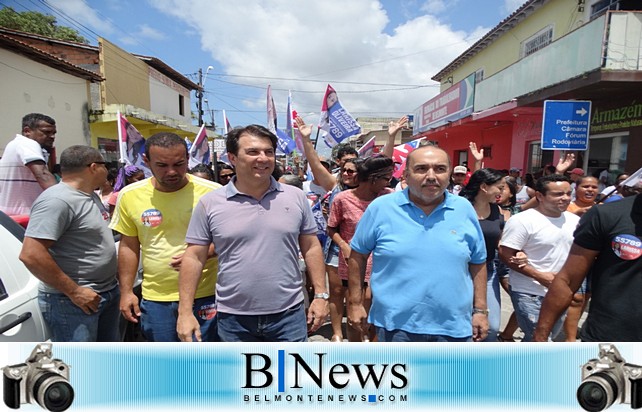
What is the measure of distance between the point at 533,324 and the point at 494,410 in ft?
5.43

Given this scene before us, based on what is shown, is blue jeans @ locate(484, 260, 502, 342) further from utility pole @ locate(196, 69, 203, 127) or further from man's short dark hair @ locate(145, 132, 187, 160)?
utility pole @ locate(196, 69, 203, 127)

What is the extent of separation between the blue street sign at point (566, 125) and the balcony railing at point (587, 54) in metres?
1.83

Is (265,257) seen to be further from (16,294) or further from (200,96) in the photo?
(200,96)

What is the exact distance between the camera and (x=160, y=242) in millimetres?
2381

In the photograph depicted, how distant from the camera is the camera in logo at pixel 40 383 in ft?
5.18

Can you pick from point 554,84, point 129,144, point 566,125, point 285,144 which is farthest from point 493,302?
point 554,84

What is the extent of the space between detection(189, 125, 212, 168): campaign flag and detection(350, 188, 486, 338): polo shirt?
18.8ft

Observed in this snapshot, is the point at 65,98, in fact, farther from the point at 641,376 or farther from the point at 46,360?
the point at 641,376

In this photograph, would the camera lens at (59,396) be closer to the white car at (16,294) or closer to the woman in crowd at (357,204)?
the white car at (16,294)

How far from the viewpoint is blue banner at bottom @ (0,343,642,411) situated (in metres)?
1.61

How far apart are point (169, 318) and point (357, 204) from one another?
182 centimetres

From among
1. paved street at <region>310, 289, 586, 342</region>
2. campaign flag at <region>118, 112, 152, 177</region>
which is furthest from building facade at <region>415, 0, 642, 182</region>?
campaign flag at <region>118, 112, 152, 177</region>

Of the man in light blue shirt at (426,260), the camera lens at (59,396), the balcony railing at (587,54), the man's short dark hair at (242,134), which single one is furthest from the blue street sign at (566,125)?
the camera lens at (59,396)

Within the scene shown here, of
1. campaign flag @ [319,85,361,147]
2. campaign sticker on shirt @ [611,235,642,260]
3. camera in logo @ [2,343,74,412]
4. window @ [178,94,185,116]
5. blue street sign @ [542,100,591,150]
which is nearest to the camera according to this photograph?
camera in logo @ [2,343,74,412]
